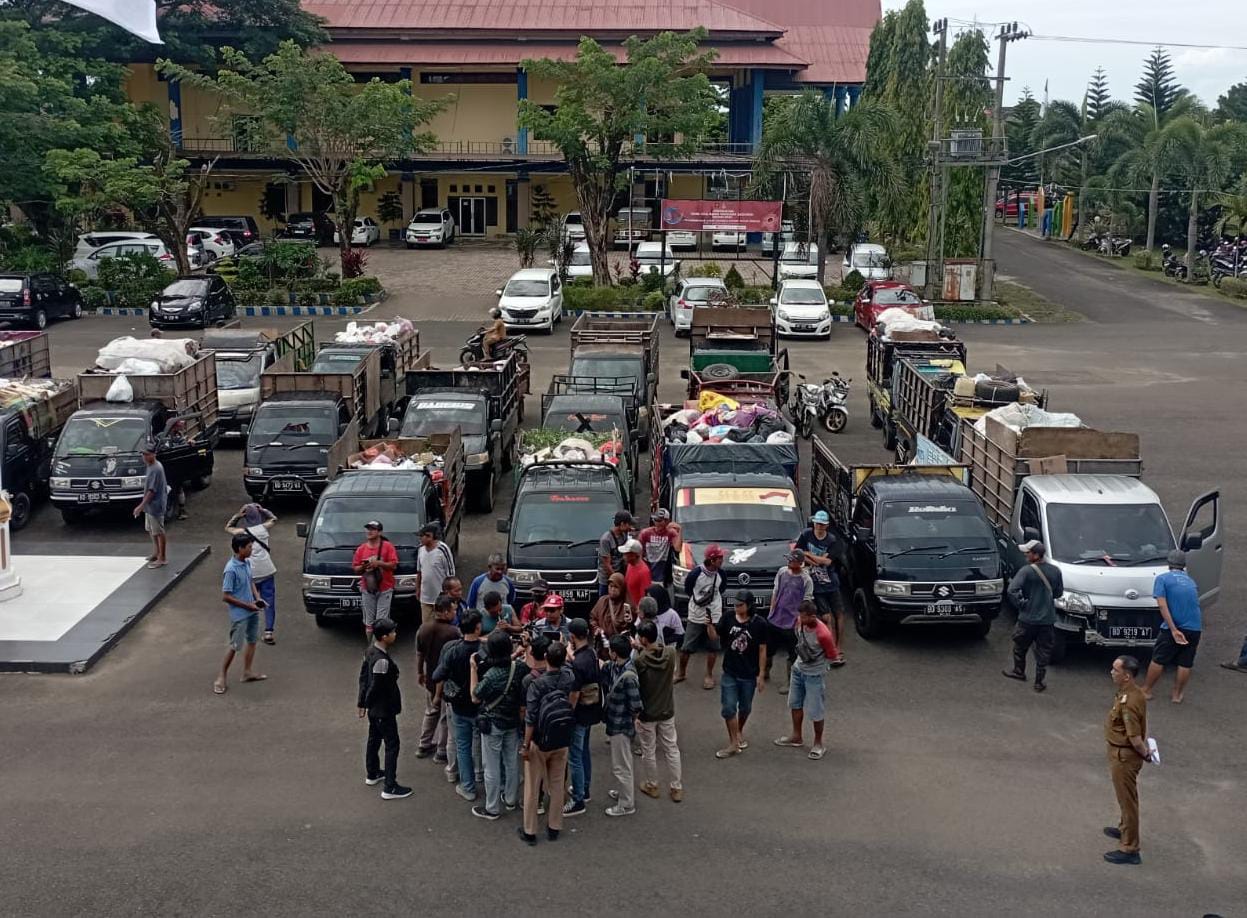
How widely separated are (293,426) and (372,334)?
6.63m

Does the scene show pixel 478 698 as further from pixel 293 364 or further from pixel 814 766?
pixel 293 364

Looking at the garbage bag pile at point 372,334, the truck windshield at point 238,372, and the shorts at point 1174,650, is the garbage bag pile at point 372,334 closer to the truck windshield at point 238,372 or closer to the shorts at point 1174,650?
the truck windshield at point 238,372

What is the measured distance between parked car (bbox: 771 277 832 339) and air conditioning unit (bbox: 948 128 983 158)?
337 inches

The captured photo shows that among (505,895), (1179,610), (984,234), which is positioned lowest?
(505,895)

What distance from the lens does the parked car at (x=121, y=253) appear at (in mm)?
42531

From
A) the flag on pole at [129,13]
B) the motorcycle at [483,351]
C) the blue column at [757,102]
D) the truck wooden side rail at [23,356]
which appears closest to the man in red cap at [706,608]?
the flag on pole at [129,13]

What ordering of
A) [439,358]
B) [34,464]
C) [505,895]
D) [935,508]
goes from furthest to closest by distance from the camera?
[439,358] → [34,464] → [935,508] → [505,895]

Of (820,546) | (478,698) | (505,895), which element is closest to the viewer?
(505,895)

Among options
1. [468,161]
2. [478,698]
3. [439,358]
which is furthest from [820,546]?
[468,161]

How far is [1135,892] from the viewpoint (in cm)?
941

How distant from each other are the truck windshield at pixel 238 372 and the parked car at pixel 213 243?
23.6 m

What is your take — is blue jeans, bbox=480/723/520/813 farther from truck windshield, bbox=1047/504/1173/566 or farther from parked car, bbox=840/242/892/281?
parked car, bbox=840/242/892/281

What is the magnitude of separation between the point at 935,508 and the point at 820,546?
1.84 metres

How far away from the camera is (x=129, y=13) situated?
12820 mm
